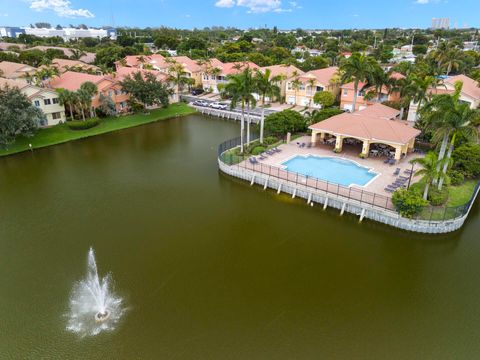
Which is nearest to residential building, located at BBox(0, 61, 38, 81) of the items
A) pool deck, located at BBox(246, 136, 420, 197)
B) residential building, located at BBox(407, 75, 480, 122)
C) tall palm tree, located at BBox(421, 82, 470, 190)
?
pool deck, located at BBox(246, 136, 420, 197)

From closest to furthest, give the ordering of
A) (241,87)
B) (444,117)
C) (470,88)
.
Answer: (444,117), (241,87), (470,88)

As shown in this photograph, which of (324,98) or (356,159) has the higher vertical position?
(324,98)

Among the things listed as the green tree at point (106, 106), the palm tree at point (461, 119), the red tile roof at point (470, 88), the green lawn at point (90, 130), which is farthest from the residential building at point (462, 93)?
the green tree at point (106, 106)

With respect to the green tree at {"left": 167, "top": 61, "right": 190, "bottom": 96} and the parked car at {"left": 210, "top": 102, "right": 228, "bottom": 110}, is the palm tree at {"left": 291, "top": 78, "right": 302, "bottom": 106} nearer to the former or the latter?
the parked car at {"left": 210, "top": 102, "right": 228, "bottom": 110}

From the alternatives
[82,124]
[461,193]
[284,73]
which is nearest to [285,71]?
[284,73]

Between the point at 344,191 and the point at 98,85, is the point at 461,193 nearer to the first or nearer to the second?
the point at 344,191

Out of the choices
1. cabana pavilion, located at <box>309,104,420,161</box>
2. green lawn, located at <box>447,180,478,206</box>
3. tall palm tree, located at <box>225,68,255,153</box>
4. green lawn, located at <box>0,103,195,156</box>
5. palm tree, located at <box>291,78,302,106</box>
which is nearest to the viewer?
green lawn, located at <box>447,180,478,206</box>

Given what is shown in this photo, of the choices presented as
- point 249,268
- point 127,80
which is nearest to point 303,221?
point 249,268
